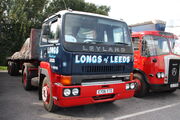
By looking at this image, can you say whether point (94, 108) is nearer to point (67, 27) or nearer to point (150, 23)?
point (67, 27)

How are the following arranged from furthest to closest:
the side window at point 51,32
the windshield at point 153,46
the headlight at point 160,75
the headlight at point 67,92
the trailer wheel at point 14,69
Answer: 1. the trailer wheel at point 14,69
2. the windshield at point 153,46
3. the headlight at point 160,75
4. the side window at point 51,32
5. the headlight at point 67,92

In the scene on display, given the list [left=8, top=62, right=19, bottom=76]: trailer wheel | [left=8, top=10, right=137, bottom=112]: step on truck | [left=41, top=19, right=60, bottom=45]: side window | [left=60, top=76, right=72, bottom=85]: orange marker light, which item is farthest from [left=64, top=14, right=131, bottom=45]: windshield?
[left=8, top=62, right=19, bottom=76]: trailer wheel

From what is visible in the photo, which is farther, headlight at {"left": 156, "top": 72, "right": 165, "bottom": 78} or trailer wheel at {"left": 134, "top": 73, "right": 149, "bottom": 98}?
trailer wheel at {"left": 134, "top": 73, "right": 149, "bottom": 98}

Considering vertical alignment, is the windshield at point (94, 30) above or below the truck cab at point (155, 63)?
above

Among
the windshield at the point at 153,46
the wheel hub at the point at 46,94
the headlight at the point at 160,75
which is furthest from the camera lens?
the windshield at the point at 153,46

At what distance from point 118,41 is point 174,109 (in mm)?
2500

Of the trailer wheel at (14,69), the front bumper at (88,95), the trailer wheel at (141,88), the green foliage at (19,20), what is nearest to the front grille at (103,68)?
the front bumper at (88,95)

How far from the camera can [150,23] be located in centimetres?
642

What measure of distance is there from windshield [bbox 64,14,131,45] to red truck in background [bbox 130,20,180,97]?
1.65 m

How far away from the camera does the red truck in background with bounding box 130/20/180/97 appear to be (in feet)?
18.1

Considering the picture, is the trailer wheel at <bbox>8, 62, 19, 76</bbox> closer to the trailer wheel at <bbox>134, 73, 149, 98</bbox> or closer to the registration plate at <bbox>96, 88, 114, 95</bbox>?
the trailer wheel at <bbox>134, 73, 149, 98</bbox>

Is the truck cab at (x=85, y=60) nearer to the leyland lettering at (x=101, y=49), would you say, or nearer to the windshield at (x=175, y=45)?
the leyland lettering at (x=101, y=49)

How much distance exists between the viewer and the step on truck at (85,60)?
11.2 ft

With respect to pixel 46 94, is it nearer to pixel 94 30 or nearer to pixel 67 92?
pixel 67 92
